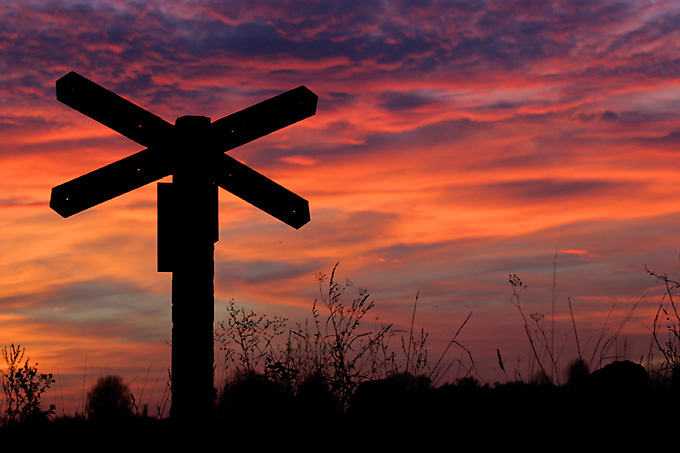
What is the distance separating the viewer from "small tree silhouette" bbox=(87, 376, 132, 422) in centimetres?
587

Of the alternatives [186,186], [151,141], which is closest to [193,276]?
[186,186]

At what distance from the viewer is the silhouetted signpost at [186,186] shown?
4.74 metres

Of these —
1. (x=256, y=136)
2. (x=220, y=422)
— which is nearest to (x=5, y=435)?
(x=220, y=422)

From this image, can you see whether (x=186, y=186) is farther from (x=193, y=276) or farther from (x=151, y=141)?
(x=193, y=276)

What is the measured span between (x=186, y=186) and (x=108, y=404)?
2388 millimetres

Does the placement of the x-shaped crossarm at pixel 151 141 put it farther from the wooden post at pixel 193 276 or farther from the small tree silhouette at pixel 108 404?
the small tree silhouette at pixel 108 404

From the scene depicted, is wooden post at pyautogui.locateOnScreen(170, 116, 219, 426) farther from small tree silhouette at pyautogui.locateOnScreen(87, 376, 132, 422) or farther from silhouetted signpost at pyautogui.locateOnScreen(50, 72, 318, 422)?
small tree silhouette at pyautogui.locateOnScreen(87, 376, 132, 422)

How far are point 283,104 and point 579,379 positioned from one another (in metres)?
3.49

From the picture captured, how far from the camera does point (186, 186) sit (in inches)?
191

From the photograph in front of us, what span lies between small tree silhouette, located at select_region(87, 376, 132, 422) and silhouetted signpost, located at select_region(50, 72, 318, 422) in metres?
1.41

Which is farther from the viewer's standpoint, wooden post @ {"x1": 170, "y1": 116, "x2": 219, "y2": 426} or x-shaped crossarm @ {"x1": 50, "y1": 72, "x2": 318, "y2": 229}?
x-shaped crossarm @ {"x1": 50, "y1": 72, "x2": 318, "y2": 229}

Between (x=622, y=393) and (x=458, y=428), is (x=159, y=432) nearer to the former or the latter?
(x=458, y=428)

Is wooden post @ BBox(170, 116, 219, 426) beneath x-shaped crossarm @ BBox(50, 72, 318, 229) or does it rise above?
beneath

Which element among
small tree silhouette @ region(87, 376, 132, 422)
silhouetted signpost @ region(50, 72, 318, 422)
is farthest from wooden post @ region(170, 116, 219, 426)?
small tree silhouette @ region(87, 376, 132, 422)
